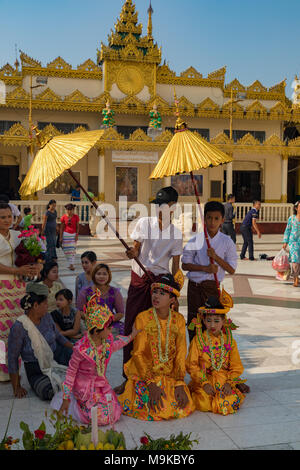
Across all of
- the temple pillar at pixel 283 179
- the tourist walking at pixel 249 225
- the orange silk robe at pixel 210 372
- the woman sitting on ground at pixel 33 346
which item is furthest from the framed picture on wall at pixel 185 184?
the orange silk robe at pixel 210 372

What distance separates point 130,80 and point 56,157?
22.5m

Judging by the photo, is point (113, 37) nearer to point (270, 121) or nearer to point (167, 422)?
point (270, 121)

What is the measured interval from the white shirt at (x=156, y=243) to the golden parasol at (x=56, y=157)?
151 mm

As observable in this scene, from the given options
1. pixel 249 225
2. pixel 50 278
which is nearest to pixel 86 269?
pixel 50 278

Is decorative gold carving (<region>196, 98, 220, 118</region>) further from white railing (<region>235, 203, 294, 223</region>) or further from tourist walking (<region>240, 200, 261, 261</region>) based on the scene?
tourist walking (<region>240, 200, 261, 261</region>)

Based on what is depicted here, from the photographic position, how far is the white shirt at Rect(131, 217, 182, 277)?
13.2 feet

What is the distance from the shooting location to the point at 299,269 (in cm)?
915

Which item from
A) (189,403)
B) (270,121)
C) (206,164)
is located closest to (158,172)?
(206,164)

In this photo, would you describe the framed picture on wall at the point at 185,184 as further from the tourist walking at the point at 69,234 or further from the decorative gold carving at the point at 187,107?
the tourist walking at the point at 69,234

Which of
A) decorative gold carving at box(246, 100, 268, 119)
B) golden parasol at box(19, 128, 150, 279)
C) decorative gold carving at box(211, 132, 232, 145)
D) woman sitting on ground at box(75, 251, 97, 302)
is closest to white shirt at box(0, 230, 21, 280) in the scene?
golden parasol at box(19, 128, 150, 279)

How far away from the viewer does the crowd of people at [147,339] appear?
3.49m

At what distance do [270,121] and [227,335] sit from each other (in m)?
24.9

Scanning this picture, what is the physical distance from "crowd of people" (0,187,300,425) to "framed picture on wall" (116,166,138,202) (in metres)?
20.6

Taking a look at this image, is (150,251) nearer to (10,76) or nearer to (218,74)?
(10,76)
